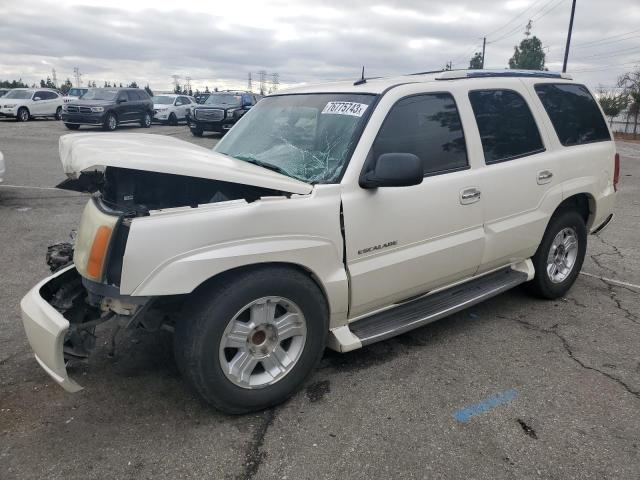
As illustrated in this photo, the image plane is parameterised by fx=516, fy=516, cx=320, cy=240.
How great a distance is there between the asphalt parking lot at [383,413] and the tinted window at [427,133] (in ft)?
4.40

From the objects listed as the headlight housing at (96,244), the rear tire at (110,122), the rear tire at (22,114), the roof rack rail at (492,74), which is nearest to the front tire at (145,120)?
the rear tire at (110,122)

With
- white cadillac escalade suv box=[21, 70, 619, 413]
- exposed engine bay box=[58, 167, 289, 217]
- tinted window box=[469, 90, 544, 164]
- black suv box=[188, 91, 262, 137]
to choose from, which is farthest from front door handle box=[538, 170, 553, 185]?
black suv box=[188, 91, 262, 137]

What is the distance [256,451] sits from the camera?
2607 millimetres

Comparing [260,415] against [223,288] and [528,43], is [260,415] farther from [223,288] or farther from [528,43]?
[528,43]

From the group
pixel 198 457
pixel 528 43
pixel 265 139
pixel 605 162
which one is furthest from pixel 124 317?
pixel 528 43

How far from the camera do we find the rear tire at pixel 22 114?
25430mm

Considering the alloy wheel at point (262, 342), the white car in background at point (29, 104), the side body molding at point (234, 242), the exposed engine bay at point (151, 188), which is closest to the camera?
the side body molding at point (234, 242)

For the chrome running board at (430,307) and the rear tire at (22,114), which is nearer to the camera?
the chrome running board at (430,307)

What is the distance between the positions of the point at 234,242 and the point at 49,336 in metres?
0.99

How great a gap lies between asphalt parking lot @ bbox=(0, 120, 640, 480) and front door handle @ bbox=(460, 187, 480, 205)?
1057 millimetres

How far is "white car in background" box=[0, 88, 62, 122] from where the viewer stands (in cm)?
2511

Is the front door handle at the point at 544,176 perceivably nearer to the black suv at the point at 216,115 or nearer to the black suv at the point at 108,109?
the black suv at the point at 216,115

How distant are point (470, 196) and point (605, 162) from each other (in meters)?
1.92

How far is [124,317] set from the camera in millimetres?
2676
